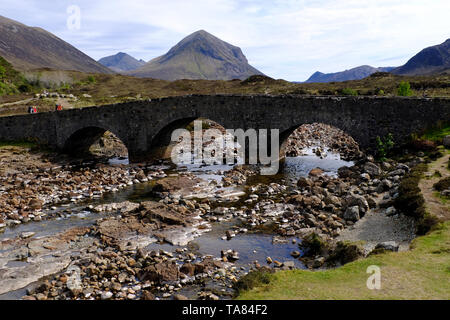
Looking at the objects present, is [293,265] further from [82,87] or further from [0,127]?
[82,87]

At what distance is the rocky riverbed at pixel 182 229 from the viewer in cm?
1336

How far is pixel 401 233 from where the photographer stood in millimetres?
14938

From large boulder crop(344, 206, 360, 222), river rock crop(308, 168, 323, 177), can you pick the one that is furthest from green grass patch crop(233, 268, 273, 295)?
river rock crop(308, 168, 323, 177)

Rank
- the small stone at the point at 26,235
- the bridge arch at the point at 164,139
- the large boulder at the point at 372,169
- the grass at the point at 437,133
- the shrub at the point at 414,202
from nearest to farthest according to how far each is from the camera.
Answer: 1. the shrub at the point at 414,202
2. the small stone at the point at 26,235
3. the large boulder at the point at 372,169
4. the grass at the point at 437,133
5. the bridge arch at the point at 164,139

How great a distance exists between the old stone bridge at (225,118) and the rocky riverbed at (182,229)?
3.80 metres

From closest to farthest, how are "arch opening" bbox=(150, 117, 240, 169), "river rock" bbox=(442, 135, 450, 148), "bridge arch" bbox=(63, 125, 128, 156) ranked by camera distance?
"river rock" bbox=(442, 135, 450, 148), "arch opening" bbox=(150, 117, 240, 169), "bridge arch" bbox=(63, 125, 128, 156)

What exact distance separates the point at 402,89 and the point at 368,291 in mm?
31589

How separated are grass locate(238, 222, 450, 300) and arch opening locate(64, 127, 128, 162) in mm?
30723

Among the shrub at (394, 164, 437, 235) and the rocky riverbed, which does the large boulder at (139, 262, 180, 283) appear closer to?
the rocky riverbed

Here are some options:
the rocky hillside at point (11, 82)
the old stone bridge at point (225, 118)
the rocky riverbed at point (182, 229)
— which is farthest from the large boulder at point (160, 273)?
the rocky hillside at point (11, 82)

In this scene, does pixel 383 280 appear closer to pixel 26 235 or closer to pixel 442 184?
pixel 442 184

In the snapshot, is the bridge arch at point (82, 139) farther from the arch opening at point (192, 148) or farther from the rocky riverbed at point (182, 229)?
the rocky riverbed at point (182, 229)

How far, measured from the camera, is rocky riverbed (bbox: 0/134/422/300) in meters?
13.4
